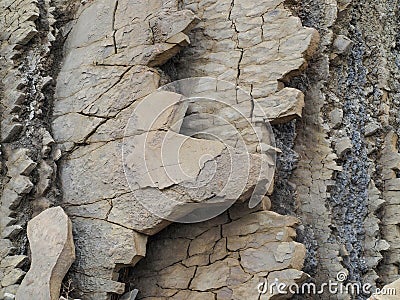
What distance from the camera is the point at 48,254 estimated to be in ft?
14.3

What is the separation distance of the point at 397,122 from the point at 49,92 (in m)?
2.85

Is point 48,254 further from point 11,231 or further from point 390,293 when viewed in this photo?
point 390,293

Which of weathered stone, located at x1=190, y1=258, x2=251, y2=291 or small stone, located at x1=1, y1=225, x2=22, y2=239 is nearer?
weathered stone, located at x1=190, y1=258, x2=251, y2=291

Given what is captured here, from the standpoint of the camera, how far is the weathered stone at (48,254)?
4.27 metres

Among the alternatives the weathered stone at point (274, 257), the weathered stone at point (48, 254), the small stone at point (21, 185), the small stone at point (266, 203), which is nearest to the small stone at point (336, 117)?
the small stone at point (266, 203)

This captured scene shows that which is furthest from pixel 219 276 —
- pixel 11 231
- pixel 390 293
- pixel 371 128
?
pixel 371 128

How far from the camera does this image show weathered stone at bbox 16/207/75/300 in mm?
4270

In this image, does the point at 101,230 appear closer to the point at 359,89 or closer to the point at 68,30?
the point at 68,30

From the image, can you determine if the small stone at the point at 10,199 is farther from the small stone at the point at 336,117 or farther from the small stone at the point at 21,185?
the small stone at the point at 336,117

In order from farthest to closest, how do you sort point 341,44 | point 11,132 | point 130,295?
point 341,44
point 11,132
point 130,295

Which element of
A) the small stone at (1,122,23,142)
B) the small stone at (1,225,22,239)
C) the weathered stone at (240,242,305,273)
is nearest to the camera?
the weathered stone at (240,242,305,273)

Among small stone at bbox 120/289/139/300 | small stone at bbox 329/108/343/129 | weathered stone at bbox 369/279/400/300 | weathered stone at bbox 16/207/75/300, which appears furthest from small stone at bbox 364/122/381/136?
weathered stone at bbox 16/207/75/300

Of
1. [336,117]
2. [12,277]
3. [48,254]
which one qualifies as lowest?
[336,117]

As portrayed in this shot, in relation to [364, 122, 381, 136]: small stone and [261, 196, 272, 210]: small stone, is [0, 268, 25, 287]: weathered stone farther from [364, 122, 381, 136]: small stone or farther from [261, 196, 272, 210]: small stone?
[364, 122, 381, 136]: small stone
